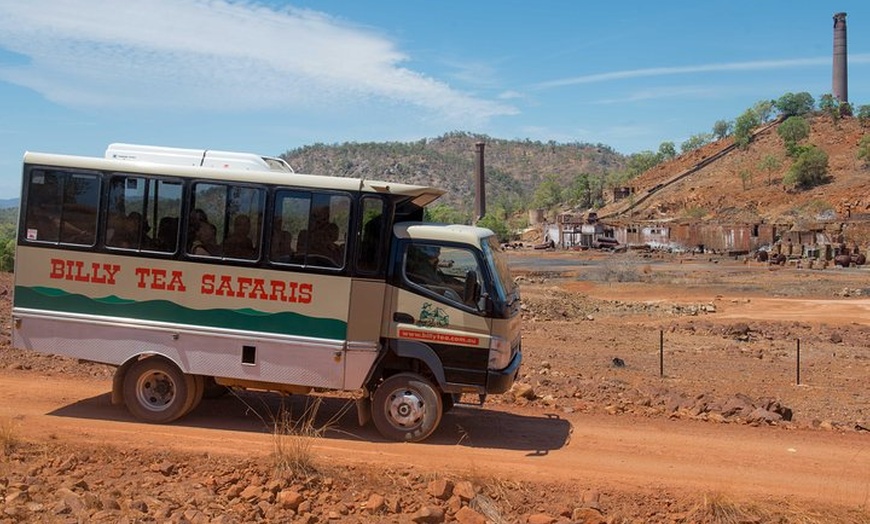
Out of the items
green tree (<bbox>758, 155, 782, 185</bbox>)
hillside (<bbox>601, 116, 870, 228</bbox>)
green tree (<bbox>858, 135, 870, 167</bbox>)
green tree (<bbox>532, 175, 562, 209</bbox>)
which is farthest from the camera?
green tree (<bbox>532, 175, 562, 209</bbox>)

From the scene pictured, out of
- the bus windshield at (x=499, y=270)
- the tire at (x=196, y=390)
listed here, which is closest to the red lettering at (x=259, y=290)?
the tire at (x=196, y=390)

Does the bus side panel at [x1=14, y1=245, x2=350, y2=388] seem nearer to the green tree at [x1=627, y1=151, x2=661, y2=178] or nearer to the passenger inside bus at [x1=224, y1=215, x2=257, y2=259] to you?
the passenger inside bus at [x1=224, y1=215, x2=257, y2=259]

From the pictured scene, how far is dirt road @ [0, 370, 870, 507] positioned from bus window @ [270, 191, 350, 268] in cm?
226

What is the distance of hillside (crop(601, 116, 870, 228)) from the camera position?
87.9 meters

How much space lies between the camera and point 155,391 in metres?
9.97

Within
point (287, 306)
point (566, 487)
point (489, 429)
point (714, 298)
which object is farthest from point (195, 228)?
point (714, 298)

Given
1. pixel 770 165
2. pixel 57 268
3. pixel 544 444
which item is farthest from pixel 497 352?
pixel 770 165

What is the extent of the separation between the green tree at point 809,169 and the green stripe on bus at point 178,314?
10206cm

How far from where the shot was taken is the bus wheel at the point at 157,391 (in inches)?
387

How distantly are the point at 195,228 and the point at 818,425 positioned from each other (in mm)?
9719

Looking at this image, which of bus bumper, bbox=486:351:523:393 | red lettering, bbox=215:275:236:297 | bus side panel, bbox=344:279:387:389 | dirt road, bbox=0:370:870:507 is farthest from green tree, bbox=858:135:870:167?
red lettering, bbox=215:275:236:297

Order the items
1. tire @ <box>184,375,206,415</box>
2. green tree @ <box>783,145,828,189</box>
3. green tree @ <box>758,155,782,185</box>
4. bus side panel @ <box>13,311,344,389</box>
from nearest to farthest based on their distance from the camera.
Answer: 1. bus side panel @ <box>13,311,344,389</box>
2. tire @ <box>184,375,206,415</box>
3. green tree @ <box>783,145,828,189</box>
4. green tree @ <box>758,155,782,185</box>

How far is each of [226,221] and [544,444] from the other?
508 centimetres

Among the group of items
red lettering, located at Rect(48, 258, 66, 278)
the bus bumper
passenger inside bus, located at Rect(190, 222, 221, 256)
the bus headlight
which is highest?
passenger inside bus, located at Rect(190, 222, 221, 256)
